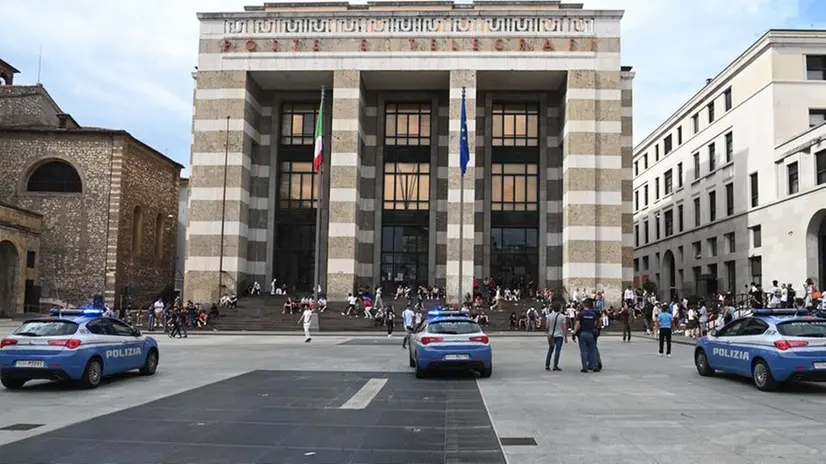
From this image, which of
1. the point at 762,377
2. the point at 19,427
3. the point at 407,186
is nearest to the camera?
the point at 19,427

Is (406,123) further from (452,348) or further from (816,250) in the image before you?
(452,348)

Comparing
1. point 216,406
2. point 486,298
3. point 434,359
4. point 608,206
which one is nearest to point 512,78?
point 608,206

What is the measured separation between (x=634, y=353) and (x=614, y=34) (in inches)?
1050

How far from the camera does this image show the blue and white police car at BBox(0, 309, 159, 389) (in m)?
12.8

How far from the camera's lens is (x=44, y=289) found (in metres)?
46.8

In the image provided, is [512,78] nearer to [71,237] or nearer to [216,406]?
[71,237]

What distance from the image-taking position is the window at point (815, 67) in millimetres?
42469

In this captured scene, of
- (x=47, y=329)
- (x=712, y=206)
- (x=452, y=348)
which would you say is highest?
(x=712, y=206)

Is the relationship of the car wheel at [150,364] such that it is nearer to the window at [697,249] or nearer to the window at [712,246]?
the window at [712,246]

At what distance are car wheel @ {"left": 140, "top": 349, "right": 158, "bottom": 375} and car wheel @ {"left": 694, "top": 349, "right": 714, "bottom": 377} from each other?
42.6 ft

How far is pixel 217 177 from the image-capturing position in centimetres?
4366

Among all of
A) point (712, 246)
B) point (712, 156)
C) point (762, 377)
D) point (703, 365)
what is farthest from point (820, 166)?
point (762, 377)

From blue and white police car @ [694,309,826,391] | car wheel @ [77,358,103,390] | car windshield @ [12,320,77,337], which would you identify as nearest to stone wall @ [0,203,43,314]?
car windshield @ [12,320,77,337]

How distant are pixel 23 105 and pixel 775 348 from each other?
2172 inches
